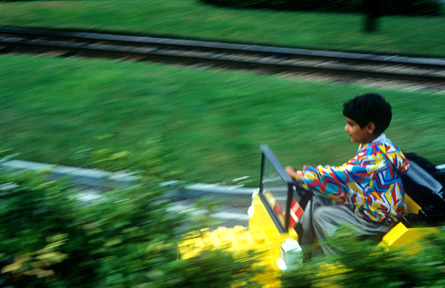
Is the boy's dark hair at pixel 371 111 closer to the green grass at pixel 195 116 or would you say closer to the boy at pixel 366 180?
the boy at pixel 366 180

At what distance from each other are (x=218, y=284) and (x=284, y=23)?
12054mm

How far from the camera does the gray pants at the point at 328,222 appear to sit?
3.40 m

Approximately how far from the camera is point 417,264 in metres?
2.16

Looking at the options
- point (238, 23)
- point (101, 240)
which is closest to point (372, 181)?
point (101, 240)

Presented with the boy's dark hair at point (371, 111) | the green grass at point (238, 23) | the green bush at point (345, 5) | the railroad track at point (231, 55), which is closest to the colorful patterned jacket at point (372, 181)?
the boy's dark hair at point (371, 111)

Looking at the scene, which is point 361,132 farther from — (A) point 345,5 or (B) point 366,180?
(A) point 345,5

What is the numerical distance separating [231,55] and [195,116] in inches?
133

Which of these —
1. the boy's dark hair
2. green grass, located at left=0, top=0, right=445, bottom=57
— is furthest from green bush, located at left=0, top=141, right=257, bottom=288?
green grass, located at left=0, top=0, right=445, bottom=57

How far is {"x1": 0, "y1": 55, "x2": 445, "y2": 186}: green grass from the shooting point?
698cm

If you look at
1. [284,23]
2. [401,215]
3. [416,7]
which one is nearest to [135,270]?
[401,215]

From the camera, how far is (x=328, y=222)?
343 cm

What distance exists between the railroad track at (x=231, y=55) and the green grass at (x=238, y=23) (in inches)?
33.2

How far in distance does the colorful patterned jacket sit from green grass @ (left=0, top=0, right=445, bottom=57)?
8.31 meters

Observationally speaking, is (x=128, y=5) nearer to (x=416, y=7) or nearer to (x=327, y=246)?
(x=416, y=7)
